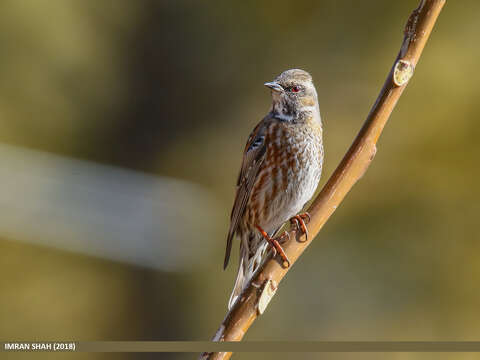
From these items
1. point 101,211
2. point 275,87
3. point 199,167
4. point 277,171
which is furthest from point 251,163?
point 199,167

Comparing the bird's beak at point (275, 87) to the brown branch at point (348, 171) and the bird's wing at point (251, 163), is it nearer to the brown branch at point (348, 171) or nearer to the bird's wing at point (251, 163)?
the bird's wing at point (251, 163)

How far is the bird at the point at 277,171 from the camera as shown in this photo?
3.40m

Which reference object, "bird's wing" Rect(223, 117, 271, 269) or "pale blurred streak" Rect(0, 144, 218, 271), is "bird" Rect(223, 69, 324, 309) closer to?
"bird's wing" Rect(223, 117, 271, 269)

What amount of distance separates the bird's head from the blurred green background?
11.2 feet

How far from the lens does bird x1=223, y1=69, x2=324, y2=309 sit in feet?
11.2

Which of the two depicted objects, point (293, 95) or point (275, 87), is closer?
point (275, 87)

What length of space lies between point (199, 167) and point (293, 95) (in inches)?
220

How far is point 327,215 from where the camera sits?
1815 millimetres

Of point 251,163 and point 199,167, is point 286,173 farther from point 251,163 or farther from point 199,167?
point 199,167

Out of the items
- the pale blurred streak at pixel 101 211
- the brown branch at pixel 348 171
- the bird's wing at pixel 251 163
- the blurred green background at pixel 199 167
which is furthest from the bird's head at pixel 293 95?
the pale blurred streak at pixel 101 211

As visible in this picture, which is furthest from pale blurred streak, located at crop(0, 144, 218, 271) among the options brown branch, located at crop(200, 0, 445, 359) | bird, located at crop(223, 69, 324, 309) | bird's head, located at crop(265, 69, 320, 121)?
brown branch, located at crop(200, 0, 445, 359)

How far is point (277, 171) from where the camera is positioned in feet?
11.5

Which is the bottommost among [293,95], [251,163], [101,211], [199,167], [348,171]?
[101,211]

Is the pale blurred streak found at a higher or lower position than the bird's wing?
lower
